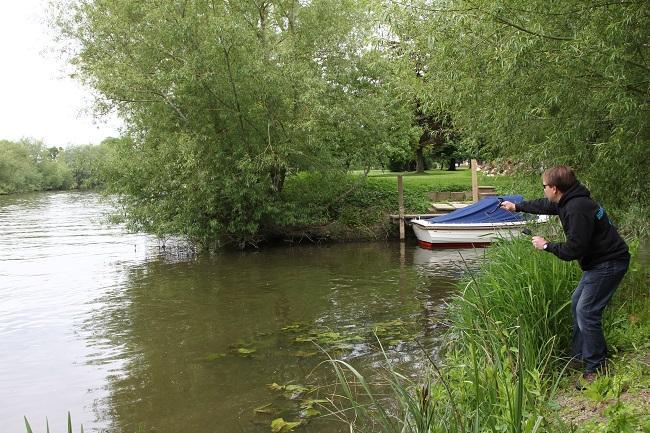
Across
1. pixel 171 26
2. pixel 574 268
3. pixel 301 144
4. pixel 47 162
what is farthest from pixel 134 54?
pixel 47 162

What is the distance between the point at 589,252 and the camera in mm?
4602

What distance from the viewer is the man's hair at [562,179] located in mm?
4664

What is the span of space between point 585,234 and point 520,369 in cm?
259

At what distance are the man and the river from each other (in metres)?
1.45

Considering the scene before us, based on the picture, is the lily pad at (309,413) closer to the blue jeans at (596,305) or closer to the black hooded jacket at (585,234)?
the blue jeans at (596,305)

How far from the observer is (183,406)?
247 inches

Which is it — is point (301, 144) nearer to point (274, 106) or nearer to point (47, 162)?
point (274, 106)

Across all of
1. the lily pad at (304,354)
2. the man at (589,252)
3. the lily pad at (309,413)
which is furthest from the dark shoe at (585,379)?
the lily pad at (304,354)

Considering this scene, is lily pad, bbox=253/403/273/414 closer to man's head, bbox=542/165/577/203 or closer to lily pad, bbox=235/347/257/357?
lily pad, bbox=235/347/257/357

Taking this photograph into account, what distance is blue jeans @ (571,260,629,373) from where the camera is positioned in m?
4.56

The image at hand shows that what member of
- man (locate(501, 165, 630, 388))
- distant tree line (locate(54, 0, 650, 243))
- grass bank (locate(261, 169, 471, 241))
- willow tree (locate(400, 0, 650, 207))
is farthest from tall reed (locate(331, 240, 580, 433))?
grass bank (locate(261, 169, 471, 241))

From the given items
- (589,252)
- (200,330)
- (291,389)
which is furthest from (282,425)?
(200,330)

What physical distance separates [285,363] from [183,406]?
1.68m

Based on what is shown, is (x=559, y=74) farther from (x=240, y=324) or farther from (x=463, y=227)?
(x=463, y=227)
